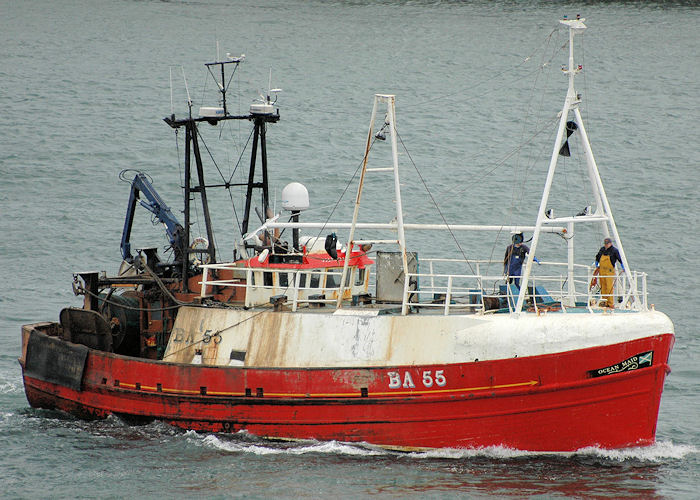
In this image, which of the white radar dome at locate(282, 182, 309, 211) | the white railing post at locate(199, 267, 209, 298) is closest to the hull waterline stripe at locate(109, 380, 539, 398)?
the white railing post at locate(199, 267, 209, 298)

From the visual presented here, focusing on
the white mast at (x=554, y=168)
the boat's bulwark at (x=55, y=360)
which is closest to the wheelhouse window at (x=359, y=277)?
the white mast at (x=554, y=168)

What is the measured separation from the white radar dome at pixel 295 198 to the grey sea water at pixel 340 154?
15.9 feet

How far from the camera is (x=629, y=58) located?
5456 cm

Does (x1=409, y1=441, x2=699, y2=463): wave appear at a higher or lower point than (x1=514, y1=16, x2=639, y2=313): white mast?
lower

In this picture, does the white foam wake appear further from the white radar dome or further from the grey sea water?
the white radar dome

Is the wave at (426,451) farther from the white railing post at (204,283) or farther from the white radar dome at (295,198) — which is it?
the white radar dome at (295,198)

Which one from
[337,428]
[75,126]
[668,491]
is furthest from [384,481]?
[75,126]

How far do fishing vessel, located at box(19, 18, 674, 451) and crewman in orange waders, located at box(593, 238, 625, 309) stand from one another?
0.82 ft

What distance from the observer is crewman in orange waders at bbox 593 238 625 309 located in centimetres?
1727

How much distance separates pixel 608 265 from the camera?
17391 millimetres

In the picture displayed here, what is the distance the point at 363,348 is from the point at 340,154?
84.1 ft

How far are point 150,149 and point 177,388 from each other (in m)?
25.4

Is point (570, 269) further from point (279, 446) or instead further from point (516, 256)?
point (279, 446)

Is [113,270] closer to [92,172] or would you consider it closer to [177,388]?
[92,172]
